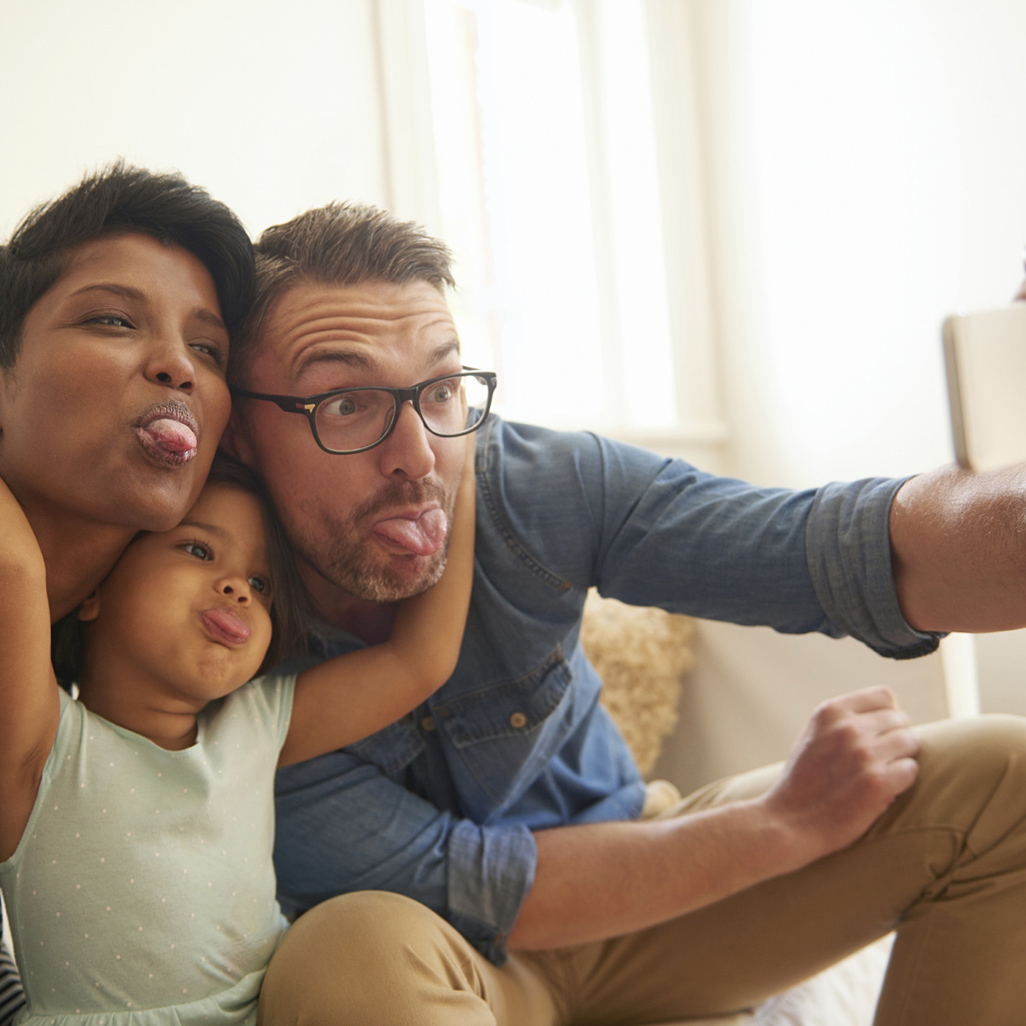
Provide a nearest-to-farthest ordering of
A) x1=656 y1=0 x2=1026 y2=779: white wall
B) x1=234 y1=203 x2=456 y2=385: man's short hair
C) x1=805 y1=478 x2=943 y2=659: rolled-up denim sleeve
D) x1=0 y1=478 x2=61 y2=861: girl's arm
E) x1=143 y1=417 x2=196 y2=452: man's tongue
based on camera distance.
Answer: x1=0 y1=478 x2=61 y2=861: girl's arm → x1=143 y1=417 x2=196 y2=452: man's tongue → x1=805 y1=478 x2=943 y2=659: rolled-up denim sleeve → x1=234 y1=203 x2=456 y2=385: man's short hair → x1=656 y1=0 x2=1026 y2=779: white wall

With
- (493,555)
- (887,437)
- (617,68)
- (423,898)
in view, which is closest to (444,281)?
(493,555)

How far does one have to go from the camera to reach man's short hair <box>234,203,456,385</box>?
102cm

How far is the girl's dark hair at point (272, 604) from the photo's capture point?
86 centimetres

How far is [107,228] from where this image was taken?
851mm

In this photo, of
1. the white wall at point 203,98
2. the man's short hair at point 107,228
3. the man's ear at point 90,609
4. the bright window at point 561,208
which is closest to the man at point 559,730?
the man's short hair at point 107,228

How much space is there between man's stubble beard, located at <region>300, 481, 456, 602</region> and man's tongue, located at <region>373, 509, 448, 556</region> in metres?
0.01

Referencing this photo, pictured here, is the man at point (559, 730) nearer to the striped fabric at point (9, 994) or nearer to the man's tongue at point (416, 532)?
the man's tongue at point (416, 532)

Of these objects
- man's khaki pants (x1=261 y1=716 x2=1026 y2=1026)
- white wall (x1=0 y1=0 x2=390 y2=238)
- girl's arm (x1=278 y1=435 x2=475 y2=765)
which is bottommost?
man's khaki pants (x1=261 y1=716 x2=1026 y2=1026)

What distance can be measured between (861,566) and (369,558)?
1.61 ft

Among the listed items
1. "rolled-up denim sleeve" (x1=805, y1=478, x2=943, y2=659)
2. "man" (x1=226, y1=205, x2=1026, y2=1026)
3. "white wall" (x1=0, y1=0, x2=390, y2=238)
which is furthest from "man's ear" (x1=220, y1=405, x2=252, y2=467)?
"white wall" (x1=0, y1=0, x2=390, y2=238)

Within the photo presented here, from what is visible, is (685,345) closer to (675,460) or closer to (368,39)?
A: (368,39)

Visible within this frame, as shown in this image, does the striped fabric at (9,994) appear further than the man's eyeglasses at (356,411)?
No

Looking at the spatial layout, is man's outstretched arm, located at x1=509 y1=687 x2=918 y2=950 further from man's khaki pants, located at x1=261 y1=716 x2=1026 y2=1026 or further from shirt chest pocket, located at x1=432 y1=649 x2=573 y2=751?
shirt chest pocket, located at x1=432 y1=649 x2=573 y2=751

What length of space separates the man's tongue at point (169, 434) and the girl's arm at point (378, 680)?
0.93 ft
